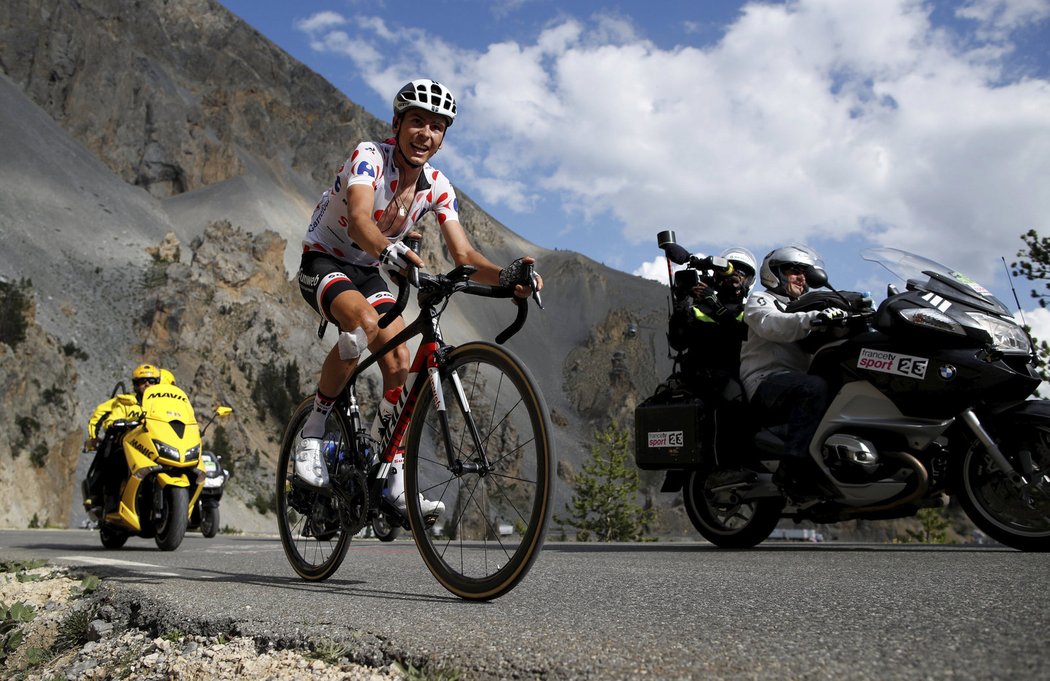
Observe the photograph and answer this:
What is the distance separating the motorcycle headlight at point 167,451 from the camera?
845cm

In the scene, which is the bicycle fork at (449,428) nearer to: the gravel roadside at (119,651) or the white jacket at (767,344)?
the gravel roadside at (119,651)

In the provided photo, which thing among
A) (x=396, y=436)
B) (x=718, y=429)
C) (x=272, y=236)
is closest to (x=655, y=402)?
(x=718, y=429)

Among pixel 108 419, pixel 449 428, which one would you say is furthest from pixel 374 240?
pixel 108 419

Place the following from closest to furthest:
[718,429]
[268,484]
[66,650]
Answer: [66,650], [718,429], [268,484]

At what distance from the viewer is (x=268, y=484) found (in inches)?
1770

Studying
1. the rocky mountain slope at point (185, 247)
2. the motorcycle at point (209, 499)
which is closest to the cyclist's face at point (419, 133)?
the motorcycle at point (209, 499)

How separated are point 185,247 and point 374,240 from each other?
65.0m

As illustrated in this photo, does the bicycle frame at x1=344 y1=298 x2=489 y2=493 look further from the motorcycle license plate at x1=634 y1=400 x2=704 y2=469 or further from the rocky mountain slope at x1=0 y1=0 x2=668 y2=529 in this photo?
the rocky mountain slope at x1=0 y1=0 x2=668 y2=529

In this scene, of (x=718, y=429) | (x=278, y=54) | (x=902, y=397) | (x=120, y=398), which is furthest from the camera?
(x=278, y=54)

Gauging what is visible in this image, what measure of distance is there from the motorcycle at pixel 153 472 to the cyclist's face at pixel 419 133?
213 inches

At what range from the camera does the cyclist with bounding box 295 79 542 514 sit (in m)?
4.00

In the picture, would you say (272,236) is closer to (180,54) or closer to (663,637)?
(180,54)

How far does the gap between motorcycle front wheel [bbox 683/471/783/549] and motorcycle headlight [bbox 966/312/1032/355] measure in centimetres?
183

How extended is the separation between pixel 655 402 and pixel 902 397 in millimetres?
2127
